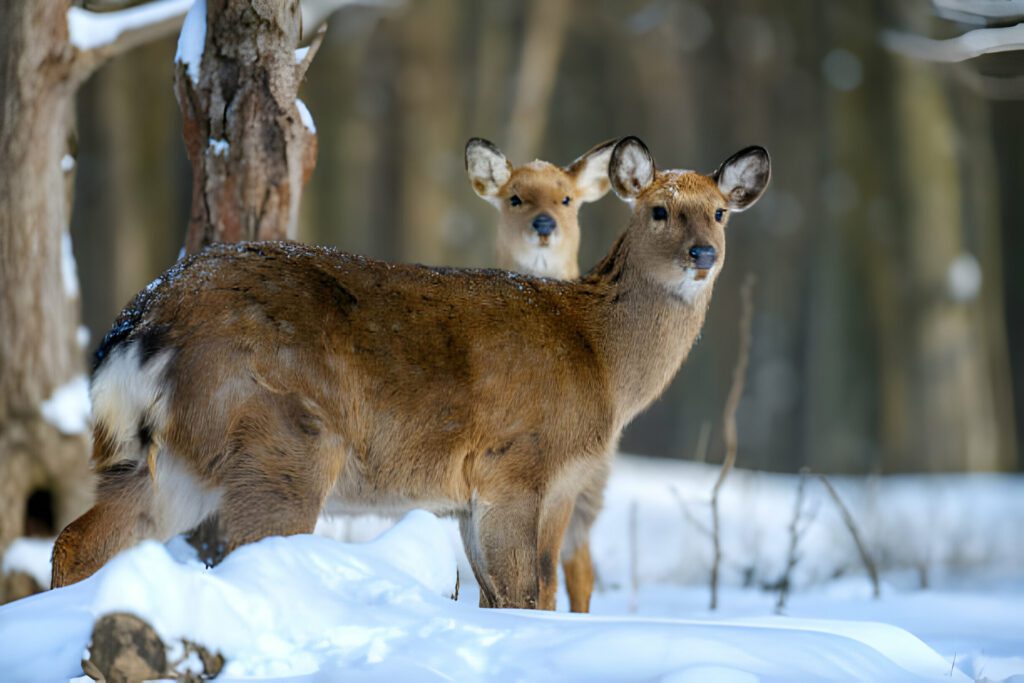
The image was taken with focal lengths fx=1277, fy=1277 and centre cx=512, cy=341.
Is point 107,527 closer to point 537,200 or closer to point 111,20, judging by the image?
point 537,200

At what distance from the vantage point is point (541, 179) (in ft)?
23.7

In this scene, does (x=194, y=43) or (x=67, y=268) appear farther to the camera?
(x=67, y=268)

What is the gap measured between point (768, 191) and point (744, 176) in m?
12.3

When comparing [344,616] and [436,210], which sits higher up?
[436,210]

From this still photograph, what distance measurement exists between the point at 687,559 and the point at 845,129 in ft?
34.5

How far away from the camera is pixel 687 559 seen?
8664 mm

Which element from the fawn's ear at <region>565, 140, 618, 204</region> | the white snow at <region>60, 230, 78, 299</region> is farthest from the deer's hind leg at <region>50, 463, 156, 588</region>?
the fawn's ear at <region>565, 140, 618, 204</region>

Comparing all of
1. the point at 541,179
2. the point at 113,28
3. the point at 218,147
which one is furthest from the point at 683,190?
the point at 113,28

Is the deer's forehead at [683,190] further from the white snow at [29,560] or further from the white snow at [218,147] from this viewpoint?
the white snow at [29,560]

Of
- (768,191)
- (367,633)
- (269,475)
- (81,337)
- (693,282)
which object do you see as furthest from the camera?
(768,191)

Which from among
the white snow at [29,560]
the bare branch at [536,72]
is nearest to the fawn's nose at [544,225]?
the white snow at [29,560]

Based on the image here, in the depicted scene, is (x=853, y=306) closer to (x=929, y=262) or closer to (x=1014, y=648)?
(x=929, y=262)

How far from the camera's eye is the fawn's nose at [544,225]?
688 centimetres

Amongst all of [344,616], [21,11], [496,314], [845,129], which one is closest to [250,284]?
[496,314]
